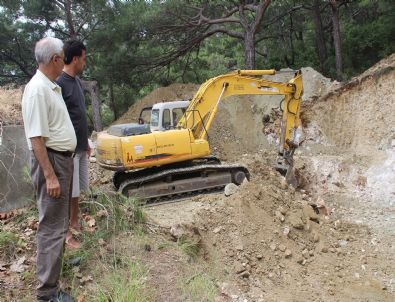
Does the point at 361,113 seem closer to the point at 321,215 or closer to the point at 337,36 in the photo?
the point at 337,36

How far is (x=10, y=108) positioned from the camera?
496cm

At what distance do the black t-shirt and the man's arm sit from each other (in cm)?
124

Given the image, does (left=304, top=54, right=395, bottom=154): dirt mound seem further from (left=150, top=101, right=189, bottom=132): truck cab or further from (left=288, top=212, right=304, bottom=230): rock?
(left=288, top=212, right=304, bottom=230): rock

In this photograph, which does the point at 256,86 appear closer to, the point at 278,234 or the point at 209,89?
the point at 209,89

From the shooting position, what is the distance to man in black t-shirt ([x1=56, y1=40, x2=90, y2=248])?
3.91 m

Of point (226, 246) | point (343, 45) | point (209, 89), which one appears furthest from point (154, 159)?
point (343, 45)

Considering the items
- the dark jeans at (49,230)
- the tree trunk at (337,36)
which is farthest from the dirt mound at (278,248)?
the tree trunk at (337,36)

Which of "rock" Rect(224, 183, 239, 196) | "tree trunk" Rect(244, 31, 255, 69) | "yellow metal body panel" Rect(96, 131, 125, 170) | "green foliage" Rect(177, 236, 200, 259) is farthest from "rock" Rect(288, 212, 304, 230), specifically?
"tree trunk" Rect(244, 31, 255, 69)

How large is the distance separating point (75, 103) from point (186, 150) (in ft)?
10.1

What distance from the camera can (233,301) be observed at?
13.2 ft

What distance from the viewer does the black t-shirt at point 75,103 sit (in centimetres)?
399

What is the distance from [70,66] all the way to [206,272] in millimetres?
2377

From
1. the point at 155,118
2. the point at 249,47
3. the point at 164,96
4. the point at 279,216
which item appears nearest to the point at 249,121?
the point at 249,47

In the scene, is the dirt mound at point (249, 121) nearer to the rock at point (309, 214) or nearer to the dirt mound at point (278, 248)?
the rock at point (309, 214)
